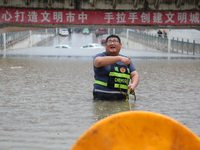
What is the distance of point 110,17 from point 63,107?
60.4 feet

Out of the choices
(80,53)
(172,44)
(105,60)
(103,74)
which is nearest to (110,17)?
(80,53)

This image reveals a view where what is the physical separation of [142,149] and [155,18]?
78.0 ft

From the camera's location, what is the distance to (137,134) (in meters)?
3.20

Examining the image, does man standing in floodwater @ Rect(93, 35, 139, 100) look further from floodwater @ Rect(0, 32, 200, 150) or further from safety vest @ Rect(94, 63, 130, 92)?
floodwater @ Rect(0, 32, 200, 150)

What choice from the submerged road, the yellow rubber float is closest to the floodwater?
the yellow rubber float

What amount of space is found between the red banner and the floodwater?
1244 cm

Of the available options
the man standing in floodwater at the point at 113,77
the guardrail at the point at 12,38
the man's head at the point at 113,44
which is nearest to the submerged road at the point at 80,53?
the guardrail at the point at 12,38

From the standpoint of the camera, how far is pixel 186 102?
937 cm

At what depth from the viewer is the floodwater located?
5721 mm

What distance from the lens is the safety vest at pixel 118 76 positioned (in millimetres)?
8336

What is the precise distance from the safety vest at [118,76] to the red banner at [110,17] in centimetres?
1819

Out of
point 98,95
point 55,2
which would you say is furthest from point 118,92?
point 55,2

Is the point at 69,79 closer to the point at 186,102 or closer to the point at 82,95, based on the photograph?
the point at 82,95

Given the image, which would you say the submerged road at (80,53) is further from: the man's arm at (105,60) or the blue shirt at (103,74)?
the man's arm at (105,60)
